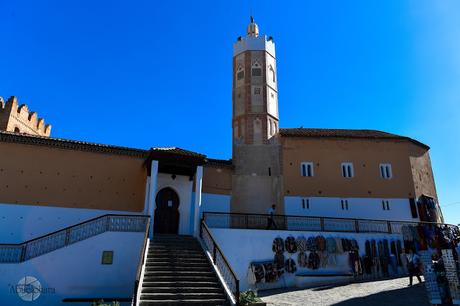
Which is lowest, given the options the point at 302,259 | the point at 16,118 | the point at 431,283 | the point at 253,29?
the point at 431,283

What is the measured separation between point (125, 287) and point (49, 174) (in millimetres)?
7044

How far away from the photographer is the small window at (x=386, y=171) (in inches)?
914

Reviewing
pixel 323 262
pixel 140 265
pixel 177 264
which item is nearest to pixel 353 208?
pixel 323 262

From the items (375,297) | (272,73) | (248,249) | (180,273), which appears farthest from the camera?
(272,73)

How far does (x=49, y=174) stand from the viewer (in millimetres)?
17156

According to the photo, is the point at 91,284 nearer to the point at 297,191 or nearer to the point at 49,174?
the point at 49,174

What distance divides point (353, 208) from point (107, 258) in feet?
48.9

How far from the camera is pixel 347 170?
22922 mm

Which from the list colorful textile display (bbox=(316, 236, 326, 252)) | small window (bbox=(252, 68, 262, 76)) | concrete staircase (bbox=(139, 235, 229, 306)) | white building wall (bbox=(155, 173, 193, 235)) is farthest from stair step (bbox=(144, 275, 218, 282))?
small window (bbox=(252, 68, 262, 76))

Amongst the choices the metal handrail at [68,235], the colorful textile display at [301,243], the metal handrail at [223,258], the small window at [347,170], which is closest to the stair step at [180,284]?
the metal handrail at [223,258]

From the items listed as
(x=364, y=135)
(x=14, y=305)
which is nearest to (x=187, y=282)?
(x=14, y=305)

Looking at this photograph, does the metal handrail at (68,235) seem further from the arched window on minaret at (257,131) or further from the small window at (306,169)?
the small window at (306,169)

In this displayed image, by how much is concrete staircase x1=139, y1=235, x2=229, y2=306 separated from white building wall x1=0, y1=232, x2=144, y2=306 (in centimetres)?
136

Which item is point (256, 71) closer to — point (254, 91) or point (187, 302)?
point (254, 91)
